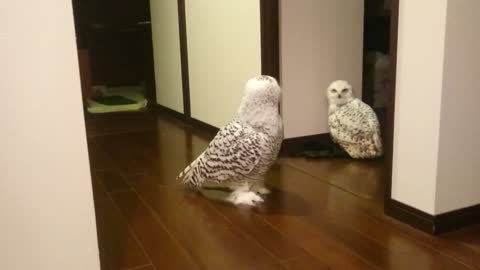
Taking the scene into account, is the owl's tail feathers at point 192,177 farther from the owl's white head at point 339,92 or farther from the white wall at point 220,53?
the owl's white head at point 339,92

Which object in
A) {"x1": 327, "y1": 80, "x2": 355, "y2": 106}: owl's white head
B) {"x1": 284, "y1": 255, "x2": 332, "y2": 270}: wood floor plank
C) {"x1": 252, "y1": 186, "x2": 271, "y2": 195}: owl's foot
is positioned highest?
{"x1": 327, "y1": 80, "x2": 355, "y2": 106}: owl's white head

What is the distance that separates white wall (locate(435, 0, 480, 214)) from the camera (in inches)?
55.1

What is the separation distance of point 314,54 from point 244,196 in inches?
39.8

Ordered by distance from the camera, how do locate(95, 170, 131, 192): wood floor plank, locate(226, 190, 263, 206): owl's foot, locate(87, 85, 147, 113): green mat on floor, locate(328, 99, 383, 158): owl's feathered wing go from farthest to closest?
locate(87, 85, 147, 113): green mat on floor, locate(328, 99, 383, 158): owl's feathered wing, locate(95, 170, 131, 192): wood floor plank, locate(226, 190, 263, 206): owl's foot

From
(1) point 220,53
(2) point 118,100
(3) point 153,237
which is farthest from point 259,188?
(2) point 118,100

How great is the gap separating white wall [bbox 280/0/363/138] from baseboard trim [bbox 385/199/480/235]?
0.99m

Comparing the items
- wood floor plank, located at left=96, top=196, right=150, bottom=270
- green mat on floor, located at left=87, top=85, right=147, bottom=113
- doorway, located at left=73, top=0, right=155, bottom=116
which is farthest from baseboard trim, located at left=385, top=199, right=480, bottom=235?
doorway, located at left=73, top=0, right=155, bottom=116

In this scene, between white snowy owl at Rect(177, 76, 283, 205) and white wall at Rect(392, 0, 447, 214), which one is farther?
white snowy owl at Rect(177, 76, 283, 205)

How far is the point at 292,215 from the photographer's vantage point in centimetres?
173

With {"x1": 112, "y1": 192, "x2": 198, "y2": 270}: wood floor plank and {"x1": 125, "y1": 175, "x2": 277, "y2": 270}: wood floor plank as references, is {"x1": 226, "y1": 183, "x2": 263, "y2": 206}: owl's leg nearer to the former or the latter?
{"x1": 125, "y1": 175, "x2": 277, "y2": 270}: wood floor plank

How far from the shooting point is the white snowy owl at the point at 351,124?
7.61ft

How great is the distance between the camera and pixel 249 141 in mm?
1730

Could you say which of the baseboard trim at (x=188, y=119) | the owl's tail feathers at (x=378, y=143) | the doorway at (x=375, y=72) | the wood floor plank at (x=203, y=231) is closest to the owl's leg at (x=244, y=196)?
the wood floor plank at (x=203, y=231)

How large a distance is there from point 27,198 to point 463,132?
1270 mm
